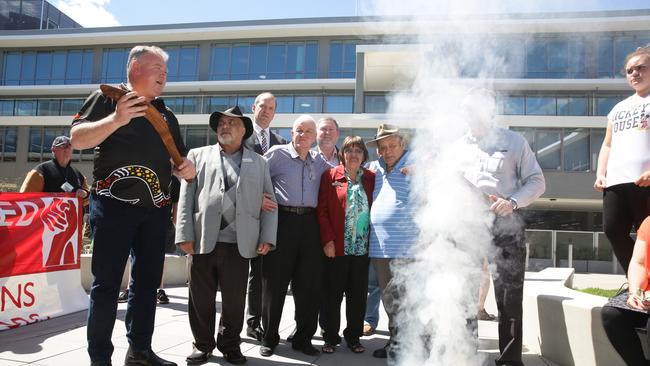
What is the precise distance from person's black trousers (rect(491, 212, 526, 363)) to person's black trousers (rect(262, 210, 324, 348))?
61.4 inches

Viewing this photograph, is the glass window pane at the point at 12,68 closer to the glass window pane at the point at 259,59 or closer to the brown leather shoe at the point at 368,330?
the glass window pane at the point at 259,59

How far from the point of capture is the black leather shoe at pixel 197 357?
356 cm

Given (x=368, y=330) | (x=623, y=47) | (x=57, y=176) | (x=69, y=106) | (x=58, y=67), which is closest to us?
(x=623, y=47)

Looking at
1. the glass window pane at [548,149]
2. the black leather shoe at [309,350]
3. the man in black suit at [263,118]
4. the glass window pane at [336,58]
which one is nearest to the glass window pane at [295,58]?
the glass window pane at [336,58]

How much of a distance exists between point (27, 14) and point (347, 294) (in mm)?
43580

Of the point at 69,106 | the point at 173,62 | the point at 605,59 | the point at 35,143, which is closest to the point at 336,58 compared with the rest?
the point at 173,62

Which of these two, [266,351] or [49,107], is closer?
[266,351]

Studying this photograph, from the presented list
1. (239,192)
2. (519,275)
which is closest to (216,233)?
(239,192)

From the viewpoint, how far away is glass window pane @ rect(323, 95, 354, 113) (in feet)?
82.4

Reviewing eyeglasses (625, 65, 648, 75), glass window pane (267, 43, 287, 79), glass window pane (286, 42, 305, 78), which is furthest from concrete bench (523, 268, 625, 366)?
glass window pane (267, 43, 287, 79)

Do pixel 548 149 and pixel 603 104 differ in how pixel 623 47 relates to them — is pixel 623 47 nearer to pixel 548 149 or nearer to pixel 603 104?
pixel 548 149

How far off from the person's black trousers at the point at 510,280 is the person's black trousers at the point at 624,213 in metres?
0.62

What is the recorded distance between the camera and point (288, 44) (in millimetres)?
26406

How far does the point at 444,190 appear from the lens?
3.76 m
